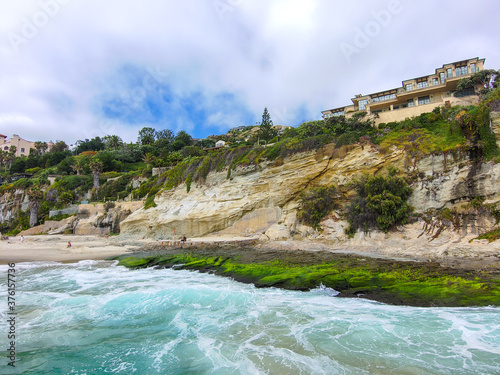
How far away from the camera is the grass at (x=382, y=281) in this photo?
898cm

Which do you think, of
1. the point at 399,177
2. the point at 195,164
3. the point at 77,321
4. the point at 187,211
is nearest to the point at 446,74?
the point at 399,177

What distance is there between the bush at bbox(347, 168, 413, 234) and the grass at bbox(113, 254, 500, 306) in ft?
19.2

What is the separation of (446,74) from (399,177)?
75.6 ft

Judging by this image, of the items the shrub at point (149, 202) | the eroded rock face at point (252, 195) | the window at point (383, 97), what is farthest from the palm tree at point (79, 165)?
the window at point (383, 97)

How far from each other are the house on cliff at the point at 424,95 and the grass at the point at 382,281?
75.5 ft

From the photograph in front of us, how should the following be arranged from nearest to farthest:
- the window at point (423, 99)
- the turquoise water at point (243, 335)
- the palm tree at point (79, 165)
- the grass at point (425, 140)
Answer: the turquoise water at point (243, 335) → the grass at point (425, 140) → the window at point (423, 99) → the palm tree at point (79, 165)

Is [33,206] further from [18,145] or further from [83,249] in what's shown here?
[18,145]

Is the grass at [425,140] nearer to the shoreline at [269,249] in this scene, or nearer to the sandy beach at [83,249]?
the shoreline at [269,249]

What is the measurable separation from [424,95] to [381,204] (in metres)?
24.3

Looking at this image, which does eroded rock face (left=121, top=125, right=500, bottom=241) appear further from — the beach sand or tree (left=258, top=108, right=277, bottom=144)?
tree (left=258, top=108, right=277, bottom=144)

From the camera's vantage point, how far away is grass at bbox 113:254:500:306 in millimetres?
8977

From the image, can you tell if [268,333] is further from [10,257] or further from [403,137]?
[10,257]

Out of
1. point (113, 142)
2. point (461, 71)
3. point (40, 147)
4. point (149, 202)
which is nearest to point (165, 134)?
point (113, 142)

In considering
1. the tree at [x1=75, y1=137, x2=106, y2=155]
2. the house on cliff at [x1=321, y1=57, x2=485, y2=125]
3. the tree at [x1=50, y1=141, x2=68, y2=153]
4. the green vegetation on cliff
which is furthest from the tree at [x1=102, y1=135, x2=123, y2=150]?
the house on cliff at [x1=321, y1=57, x2=485, y2=125]
